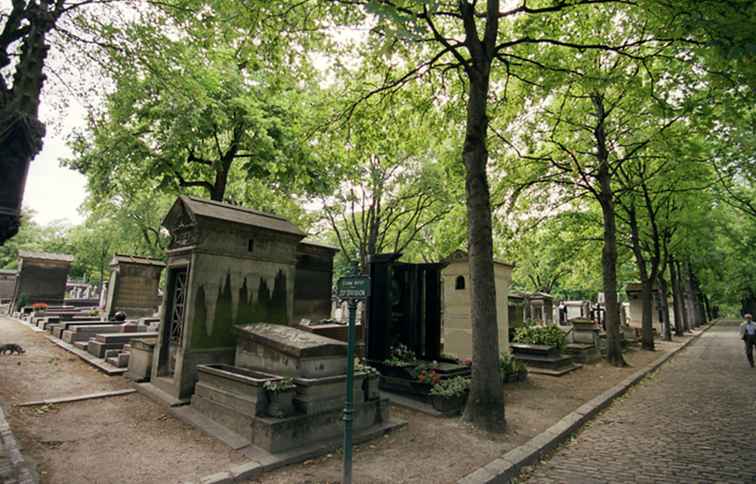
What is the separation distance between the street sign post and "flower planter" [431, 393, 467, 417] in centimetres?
332

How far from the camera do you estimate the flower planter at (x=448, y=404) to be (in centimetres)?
687

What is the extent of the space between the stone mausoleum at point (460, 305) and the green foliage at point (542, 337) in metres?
1.75

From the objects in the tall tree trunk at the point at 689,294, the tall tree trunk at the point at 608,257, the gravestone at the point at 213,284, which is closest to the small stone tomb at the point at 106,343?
the gravestone at the point at 213,284

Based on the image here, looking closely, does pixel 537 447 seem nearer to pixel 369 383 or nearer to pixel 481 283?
pixel 481 283

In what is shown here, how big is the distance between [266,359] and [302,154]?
5496 millimetres

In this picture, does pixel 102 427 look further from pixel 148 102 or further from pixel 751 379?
pixel 751 379

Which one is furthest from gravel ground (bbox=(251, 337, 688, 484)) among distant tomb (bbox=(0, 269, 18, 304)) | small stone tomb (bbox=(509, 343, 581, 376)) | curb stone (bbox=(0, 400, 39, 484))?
distant tomb (bbox=(0, 269, 18, 304))

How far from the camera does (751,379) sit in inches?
436

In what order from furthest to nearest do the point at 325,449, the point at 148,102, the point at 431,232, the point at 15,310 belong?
1. the point at 431,232
2. the point at 15,310
3. the point at 148,102
4. the point at 325,449

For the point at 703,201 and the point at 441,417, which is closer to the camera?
the point at 441,417

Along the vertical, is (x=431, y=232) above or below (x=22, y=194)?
above

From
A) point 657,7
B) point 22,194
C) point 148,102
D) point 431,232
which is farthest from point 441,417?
point 431,232

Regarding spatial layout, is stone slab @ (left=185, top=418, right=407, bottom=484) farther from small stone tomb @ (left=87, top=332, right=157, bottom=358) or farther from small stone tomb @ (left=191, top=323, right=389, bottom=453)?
small stone tomb @ (left=87, top=332, right=157, bottom=358)

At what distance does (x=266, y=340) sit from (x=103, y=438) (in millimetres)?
2416
